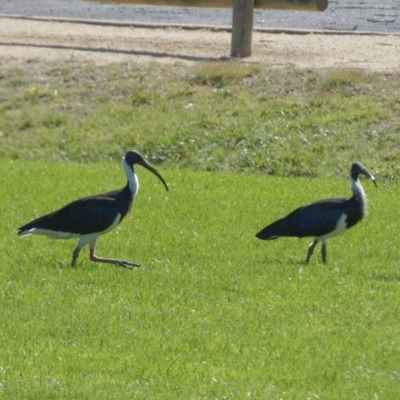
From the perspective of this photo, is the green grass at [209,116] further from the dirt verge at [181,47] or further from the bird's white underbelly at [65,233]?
the bird's white underbelly at [65,233]

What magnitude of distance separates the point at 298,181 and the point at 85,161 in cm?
434

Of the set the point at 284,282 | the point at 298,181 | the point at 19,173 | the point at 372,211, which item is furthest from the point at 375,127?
the point at 284,282

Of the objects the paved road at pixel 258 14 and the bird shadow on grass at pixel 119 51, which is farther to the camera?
the paved road at pixel 258 14

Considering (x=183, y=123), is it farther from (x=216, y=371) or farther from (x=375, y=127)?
(x=216, y=371)

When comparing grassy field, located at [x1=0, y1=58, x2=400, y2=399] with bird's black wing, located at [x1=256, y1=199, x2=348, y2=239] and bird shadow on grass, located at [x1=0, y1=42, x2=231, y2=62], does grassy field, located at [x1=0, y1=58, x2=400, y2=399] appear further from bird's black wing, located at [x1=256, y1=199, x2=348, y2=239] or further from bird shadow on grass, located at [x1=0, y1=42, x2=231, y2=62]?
bird shadow on grass, located at [x1=0, y1=42, x2=231, y2=62]

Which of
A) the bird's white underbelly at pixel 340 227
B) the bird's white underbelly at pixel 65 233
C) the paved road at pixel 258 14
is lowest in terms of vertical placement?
the paved road at pixel 258 14

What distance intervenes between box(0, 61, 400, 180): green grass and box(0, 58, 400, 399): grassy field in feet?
0.13

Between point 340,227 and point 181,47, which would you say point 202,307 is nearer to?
point 340,227

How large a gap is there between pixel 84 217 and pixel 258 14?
58.3 ft

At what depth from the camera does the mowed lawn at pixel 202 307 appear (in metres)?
9.56

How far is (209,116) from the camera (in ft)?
71.8

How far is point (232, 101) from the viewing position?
22531 millimetres

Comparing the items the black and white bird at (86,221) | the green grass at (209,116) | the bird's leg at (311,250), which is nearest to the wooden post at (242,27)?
the green grass at (209,116)

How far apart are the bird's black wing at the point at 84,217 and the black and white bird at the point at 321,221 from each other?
174 cm
